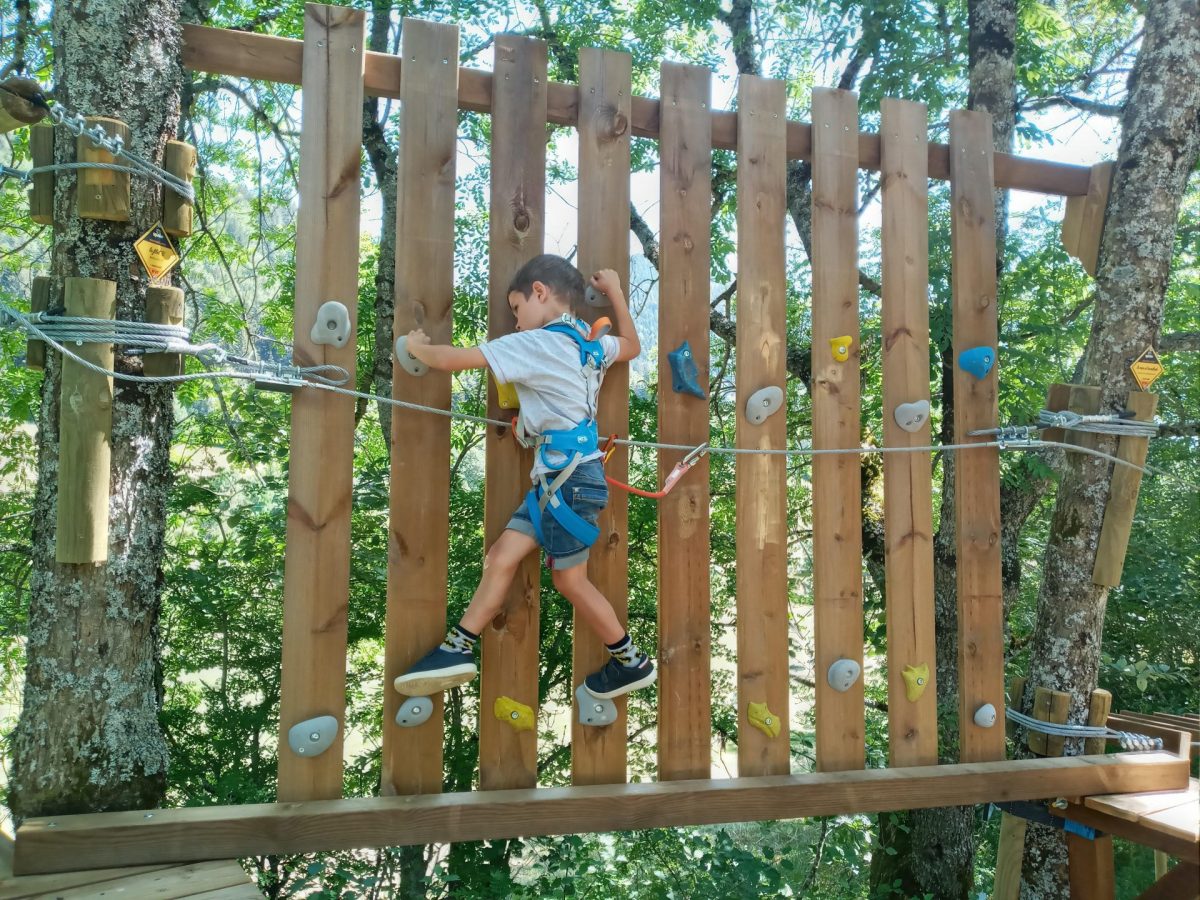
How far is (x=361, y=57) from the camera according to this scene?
245 centimetres

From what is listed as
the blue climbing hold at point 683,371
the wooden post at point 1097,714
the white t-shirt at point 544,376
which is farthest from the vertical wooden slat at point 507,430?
the wooden post at point 1097,714

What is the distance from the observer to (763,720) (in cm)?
275

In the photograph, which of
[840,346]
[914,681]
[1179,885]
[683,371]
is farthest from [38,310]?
[1179,885]

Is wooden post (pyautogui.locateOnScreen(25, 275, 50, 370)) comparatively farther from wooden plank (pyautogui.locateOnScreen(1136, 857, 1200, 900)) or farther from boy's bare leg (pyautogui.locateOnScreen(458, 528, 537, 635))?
wooden plank (pyautogui.locateOnScreen(1136, 857, 1200, 900))

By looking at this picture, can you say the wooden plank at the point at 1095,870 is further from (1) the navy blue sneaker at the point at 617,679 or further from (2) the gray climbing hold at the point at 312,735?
(2) the gray climbing hold at the point at 312,735

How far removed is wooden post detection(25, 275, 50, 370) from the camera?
2168mm

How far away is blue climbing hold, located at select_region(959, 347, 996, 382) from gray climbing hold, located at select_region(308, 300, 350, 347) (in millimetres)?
2070

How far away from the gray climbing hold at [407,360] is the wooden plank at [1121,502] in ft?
8.11

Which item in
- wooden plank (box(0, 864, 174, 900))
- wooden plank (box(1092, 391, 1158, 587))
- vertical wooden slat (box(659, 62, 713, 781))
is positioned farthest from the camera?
wooden plank (box(1092, 391, 1158, 587))

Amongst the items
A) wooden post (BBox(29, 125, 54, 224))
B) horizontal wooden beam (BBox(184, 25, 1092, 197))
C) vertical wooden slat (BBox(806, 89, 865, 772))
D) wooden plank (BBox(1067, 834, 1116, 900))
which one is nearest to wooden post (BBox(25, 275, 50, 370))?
wooden post (BBox(29, 125, 54, 224))

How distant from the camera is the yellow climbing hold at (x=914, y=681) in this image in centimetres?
294

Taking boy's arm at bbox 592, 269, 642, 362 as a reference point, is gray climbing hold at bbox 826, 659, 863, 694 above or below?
below

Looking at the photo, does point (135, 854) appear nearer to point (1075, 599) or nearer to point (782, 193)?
point (782, 193)

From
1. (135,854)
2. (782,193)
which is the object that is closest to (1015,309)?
(782,193)
